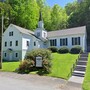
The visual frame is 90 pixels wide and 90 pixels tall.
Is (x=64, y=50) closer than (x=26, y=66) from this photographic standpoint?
No

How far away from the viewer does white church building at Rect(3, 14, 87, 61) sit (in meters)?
36.1

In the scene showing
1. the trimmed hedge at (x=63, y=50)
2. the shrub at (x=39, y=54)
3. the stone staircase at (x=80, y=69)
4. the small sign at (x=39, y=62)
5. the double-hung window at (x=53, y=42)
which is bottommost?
the stone staircase at (x=80, y=69)

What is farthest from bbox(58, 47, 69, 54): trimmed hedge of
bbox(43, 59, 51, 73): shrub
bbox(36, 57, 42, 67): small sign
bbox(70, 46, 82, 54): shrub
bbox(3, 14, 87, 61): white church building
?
bbox(36, 57, 42, 67): small sign

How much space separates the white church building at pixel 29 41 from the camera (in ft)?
119

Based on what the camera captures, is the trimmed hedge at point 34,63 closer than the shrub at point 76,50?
Yes

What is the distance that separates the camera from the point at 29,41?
38.1 metres

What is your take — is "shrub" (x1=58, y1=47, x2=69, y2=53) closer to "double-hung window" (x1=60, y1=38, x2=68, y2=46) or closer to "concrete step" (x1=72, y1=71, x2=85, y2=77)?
"double-hung window" (x1=60, y1=38, x2=68, y2=46)

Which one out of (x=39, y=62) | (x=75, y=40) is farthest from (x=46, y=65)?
(x=75, y=40)

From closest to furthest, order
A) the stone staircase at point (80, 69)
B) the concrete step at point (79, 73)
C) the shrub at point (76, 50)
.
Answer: the concrete step at point (79, 73), the stone staircase at point (80, 69), the shrub at point (76, 50)

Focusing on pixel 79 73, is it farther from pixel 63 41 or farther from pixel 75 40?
pixel 63 41

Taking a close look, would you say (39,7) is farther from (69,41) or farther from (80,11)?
(69,41)

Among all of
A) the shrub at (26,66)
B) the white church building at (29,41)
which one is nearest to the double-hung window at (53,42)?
the white church building at (29,41)

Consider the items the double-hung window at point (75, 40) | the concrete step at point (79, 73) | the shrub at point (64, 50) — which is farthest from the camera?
the double-hung window at point (75, 40)

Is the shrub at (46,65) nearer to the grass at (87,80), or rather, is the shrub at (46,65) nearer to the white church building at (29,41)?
the grass at (87,80)
